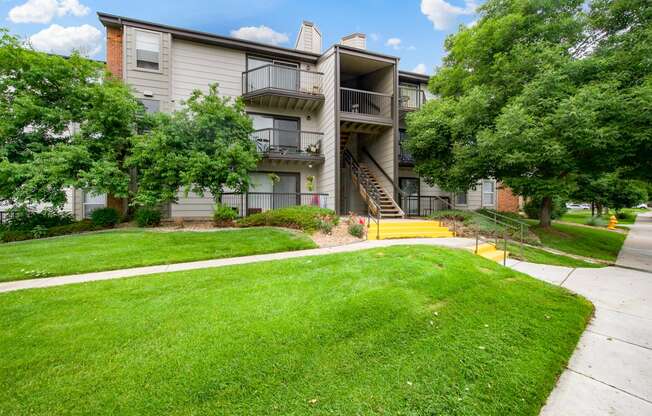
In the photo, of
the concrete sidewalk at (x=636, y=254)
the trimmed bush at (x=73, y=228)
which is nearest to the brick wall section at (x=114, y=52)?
the trimmed bush at (x=73, y=228)

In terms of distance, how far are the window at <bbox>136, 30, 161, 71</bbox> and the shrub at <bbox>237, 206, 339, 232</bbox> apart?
25.6 feet

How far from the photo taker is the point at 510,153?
31.9ft

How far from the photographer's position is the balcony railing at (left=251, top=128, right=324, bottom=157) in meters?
12.3

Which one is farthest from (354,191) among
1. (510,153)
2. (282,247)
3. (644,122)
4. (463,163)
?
(644,122)

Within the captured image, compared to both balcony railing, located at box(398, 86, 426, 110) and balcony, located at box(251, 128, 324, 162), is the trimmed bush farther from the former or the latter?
balcony railing, located at box(398, 86, 426, 110)

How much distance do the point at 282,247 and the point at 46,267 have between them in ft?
15.8

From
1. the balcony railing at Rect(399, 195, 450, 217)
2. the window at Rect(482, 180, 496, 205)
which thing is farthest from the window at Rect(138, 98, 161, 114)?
the window at Rect(482, 180, 496, 205)

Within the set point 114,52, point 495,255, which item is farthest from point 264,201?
point 495,255

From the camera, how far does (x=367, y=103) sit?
14.1 metres

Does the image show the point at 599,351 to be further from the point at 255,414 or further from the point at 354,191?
the point at 354,191

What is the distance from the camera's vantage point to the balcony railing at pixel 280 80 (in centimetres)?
1234

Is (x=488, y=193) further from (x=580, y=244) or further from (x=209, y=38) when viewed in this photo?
(x=209, y=38)

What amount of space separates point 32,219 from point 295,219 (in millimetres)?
9222

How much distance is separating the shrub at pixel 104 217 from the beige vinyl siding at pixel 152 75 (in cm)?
477
